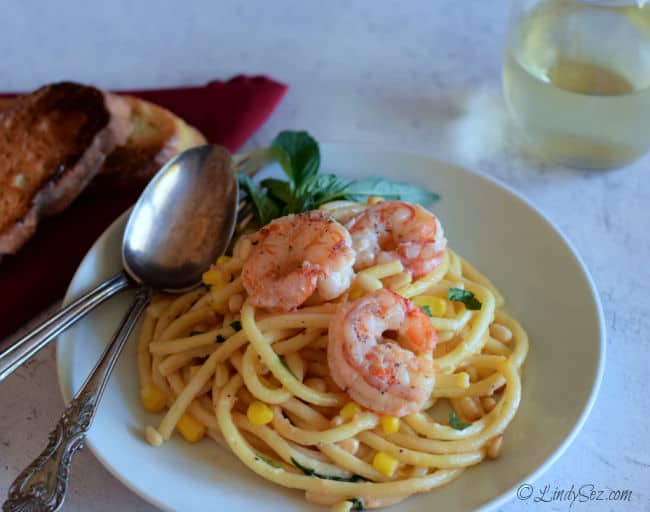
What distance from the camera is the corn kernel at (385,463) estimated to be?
91.0 inches

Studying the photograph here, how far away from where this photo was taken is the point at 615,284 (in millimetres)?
3180

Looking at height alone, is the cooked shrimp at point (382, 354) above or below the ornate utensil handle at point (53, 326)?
below

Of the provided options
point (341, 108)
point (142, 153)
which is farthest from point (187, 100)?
point (341, 108)

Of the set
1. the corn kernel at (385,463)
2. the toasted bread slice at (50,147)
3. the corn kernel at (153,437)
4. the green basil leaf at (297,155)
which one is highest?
the toasted bread slice at (50,147)

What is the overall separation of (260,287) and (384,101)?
1967 mm

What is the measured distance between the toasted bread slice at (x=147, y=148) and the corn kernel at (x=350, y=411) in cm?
152

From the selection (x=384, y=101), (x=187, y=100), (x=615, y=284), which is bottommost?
(x=615, y=284)

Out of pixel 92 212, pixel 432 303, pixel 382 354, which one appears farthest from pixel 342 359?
pixel 92 212

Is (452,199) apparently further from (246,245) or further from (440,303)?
(246,245)

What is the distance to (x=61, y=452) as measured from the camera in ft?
6.91

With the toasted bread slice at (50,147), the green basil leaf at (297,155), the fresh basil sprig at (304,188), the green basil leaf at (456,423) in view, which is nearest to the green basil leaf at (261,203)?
the fresh basil sprig at (304,188)

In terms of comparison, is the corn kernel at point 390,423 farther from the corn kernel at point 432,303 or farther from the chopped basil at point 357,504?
the corn kernel at point 432,303

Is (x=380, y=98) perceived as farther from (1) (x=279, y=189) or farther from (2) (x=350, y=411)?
(2) (x=350, y=411)

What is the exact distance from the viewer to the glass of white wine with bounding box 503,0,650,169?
3.20 meters
